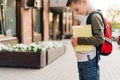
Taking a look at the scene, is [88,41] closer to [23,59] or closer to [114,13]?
[23,59]

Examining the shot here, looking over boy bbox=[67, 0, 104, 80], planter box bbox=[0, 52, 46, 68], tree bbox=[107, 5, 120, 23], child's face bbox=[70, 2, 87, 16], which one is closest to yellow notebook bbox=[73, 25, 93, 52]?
boy bbox=[67, 0, 104, 80]

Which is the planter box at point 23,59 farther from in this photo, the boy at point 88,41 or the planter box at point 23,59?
the boy at point 88,41

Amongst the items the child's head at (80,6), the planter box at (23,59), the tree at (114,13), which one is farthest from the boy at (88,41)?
the tree at (114,13)

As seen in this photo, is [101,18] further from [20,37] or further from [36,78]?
[20,37]

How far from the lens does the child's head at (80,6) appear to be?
165 inches

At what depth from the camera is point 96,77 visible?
14.2ft

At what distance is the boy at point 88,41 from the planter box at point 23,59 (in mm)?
7479

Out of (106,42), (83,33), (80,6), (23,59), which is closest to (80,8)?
(80,6)

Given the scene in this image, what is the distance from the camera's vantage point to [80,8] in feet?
13.9

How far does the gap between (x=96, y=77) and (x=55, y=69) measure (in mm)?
7970

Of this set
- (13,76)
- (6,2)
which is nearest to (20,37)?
(6,2)

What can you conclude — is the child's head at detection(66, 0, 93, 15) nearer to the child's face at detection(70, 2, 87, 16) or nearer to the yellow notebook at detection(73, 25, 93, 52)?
the child's face at detection(70, 2, 87, 16)

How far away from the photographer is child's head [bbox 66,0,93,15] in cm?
419

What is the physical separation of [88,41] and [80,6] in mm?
413
